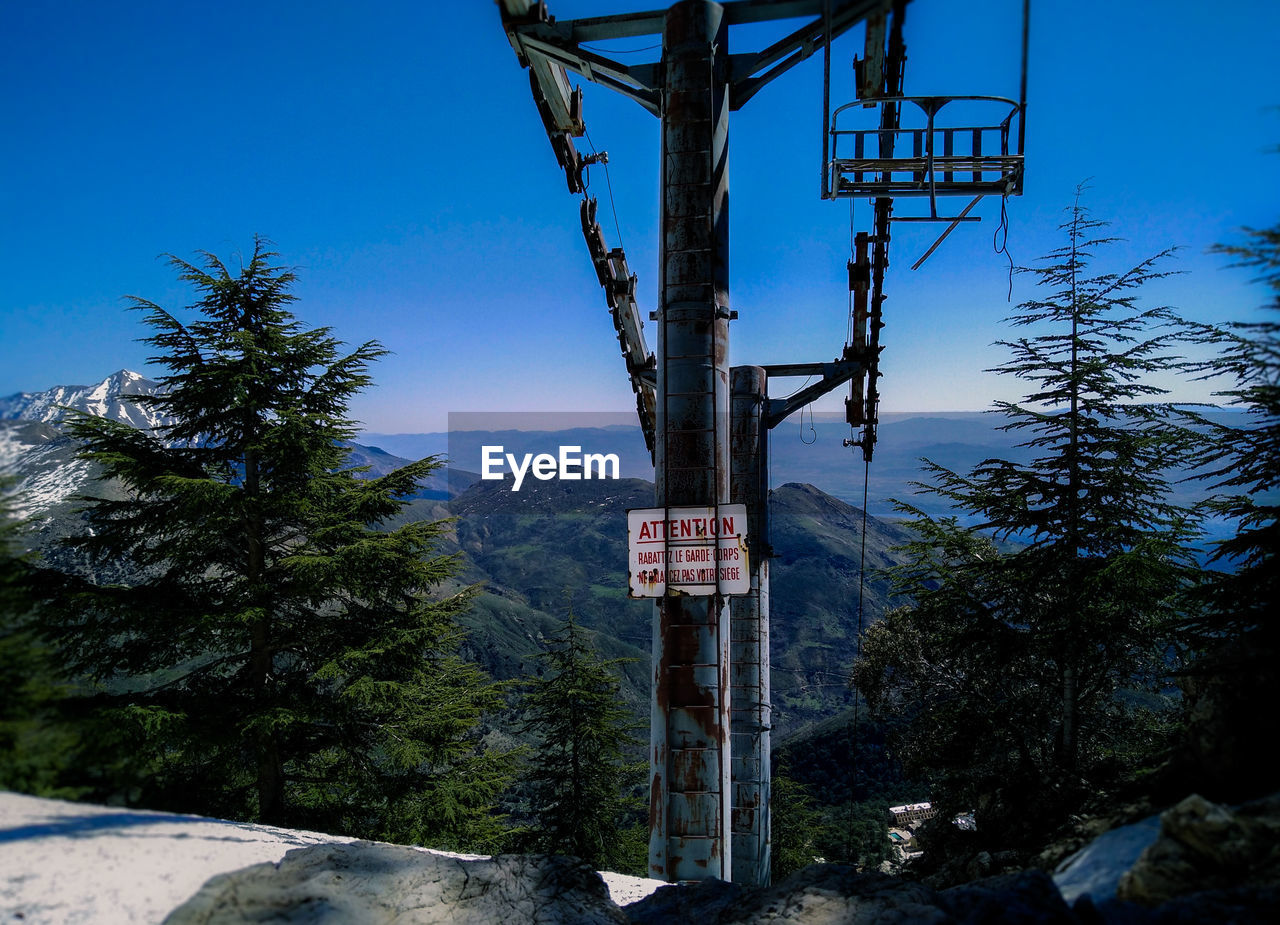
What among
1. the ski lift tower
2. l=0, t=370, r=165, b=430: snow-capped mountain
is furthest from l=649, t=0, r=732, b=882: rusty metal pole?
l=0, t=370, r=165, b=430: snow-capped mountain

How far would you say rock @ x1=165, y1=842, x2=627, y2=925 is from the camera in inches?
132

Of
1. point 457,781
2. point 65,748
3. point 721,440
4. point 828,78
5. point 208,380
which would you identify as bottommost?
point 457,781

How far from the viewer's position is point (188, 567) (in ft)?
34.8

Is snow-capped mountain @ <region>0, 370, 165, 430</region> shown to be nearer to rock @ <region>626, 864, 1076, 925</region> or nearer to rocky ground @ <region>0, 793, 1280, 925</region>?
rocky ground @ <region>0, 793, 1280, 925</region>

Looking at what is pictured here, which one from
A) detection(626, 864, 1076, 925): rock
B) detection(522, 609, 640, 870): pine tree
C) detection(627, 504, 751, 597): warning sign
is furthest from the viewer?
detection(522, 609, 640, 870): pine tree

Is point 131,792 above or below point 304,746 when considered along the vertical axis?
above

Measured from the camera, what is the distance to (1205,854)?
2801 millimetres

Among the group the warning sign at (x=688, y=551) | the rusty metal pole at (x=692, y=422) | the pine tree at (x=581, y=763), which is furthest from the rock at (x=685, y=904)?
the pine tree at (x=581, y=763)

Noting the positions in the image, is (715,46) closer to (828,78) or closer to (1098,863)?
(828,78)

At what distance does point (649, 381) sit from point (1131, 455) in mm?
9135

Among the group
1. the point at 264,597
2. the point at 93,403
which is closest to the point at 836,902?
the point at 264,597

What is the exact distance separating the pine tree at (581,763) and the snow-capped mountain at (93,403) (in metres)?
11.9

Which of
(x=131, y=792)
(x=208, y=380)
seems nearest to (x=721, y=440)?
(x=131, y=792)

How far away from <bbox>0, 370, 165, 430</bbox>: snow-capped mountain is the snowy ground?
215cm
